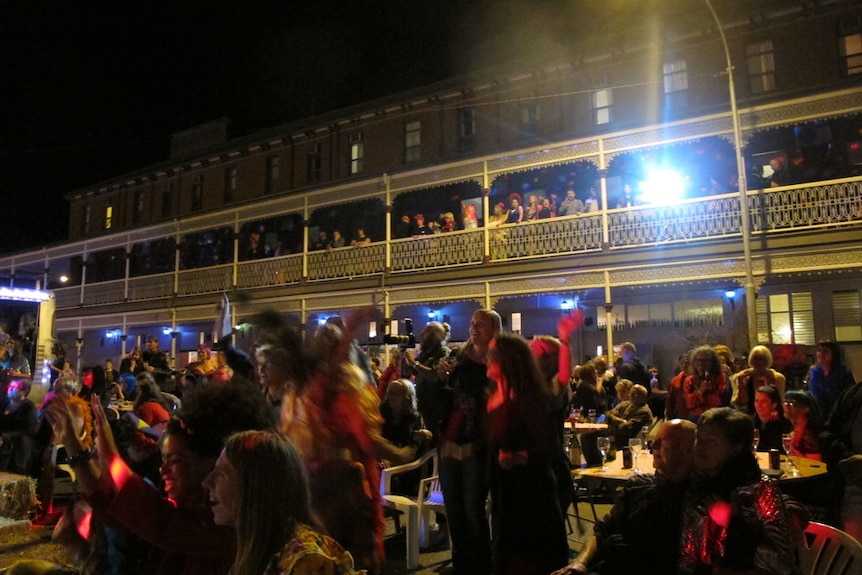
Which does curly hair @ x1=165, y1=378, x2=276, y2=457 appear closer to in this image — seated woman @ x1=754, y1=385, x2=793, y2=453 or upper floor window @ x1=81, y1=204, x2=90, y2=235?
seated woman @ x1=754, y1=385, x2=793, y2=453

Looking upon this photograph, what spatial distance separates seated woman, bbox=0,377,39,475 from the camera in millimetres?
7527

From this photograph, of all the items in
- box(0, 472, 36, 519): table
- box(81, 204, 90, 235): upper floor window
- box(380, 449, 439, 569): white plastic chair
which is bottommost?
box(380, 449, 439, 569): white plastic chair

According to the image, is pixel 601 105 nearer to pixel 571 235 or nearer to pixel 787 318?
pixel 571 235

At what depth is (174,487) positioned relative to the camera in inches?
96.3

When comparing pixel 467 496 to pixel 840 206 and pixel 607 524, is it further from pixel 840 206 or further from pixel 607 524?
pixel 840 206

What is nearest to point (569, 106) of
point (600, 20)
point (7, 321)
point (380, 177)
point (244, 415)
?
point (600, 20)

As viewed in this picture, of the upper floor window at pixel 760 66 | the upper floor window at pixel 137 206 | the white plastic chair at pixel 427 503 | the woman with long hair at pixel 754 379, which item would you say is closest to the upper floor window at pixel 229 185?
the upper floor window at pixel 137 206

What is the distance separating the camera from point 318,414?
3.38 metres

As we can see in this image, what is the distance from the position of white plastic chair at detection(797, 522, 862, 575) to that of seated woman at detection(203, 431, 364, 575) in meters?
2.67

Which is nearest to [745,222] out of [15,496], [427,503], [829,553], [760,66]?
[760,66]

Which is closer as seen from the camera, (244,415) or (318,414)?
(244,415)

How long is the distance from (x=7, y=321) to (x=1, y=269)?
19.6 meters

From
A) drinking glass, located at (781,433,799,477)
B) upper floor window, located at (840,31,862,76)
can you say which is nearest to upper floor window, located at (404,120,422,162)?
upper floor window, located at (840,31,862,76)

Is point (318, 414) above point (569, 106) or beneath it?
beneath
